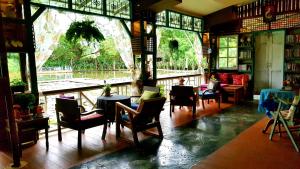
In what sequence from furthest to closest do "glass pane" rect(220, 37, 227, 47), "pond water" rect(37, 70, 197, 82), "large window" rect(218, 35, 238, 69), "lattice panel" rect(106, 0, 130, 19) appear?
"pond water" rect(37, 70, 197, 82) < "glass pane" rect(220, 37, 227, 47) < "large window" rect(218, 35, 238, 69) < "lattice panel" rect(106, 0, 130, 19)

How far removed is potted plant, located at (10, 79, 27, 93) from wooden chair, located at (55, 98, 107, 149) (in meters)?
0.58

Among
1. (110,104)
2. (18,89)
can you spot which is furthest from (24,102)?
(110,104)

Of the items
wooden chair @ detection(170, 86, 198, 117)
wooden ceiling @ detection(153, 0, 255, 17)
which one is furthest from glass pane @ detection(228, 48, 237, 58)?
wooden chair @ detection(170, 86, 198, 117)

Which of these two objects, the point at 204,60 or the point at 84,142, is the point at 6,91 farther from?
the point at 204,60

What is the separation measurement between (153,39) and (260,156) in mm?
4136

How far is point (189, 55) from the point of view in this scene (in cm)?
1287

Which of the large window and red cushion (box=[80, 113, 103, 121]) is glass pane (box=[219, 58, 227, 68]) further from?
red cushion (box=[80, 113, 103, 121])

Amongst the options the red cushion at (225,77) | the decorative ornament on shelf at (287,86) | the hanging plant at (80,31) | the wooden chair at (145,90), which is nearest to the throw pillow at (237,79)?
the red cushion at (225,77)

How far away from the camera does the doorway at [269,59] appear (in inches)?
304

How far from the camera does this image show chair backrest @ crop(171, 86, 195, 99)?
5.73 metres

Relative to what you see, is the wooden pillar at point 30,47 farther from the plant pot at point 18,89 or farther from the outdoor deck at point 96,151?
the outdoor deck at point 96,151

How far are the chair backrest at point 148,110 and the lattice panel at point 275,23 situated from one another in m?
5.48

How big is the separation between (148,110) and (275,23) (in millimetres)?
5871

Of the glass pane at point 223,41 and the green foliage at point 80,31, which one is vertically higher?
the glass pane at point 223,41
